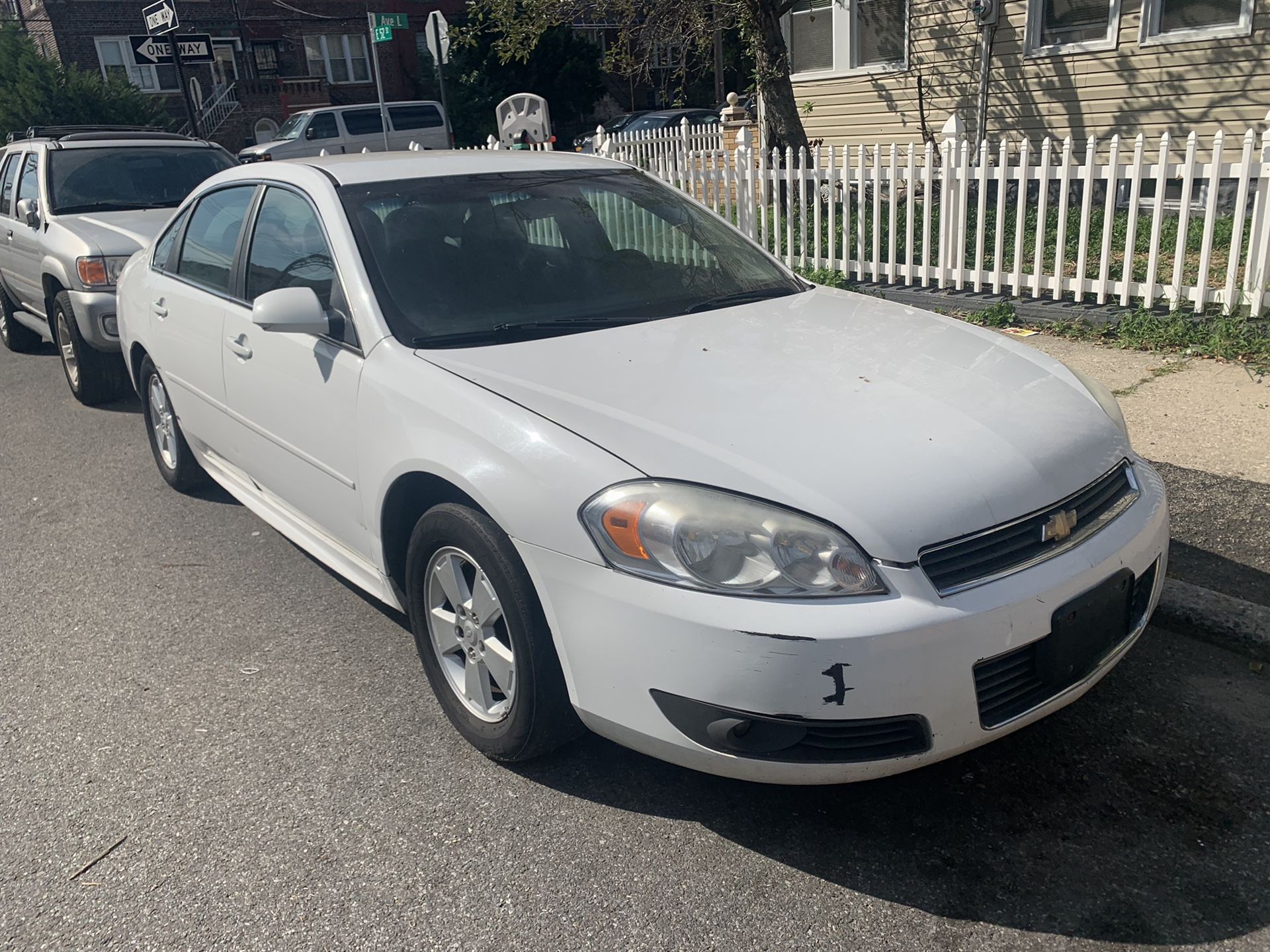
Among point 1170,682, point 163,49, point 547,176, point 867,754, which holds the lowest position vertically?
point 1170,682

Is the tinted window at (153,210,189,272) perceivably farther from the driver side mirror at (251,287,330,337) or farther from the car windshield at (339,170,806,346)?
the driver side mirror at (251,287,330,337)

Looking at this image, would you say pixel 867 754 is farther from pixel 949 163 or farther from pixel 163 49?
pixel 163 49

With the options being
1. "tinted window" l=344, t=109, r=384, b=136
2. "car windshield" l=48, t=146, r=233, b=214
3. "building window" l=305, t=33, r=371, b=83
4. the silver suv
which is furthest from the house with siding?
"building window" l=305, t=33, r=371, b=83

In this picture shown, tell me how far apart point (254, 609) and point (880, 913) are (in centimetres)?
269

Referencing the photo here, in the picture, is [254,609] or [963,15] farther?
[963,15]

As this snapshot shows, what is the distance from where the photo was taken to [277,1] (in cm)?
3722

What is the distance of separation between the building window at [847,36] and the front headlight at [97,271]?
8967 mm

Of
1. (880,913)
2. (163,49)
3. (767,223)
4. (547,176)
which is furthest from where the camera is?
(163,49)

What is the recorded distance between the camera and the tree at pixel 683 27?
1156 cm

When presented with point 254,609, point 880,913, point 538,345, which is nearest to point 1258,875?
point 880,913

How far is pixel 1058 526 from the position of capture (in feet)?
8.36

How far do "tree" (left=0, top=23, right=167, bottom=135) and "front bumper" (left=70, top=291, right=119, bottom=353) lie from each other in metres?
18.6

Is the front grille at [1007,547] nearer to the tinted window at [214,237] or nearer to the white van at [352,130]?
the tinted window at [214,237]

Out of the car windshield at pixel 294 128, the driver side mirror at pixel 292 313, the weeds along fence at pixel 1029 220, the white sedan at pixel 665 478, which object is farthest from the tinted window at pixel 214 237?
the car windshield at pixel 294 128
